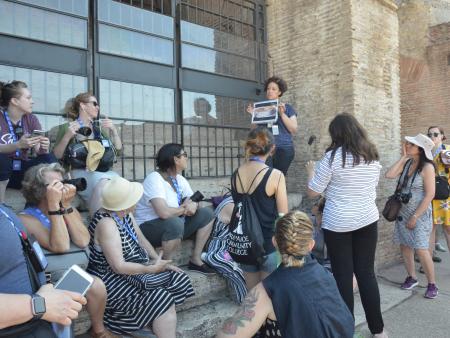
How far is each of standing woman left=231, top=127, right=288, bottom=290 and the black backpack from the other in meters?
0.04

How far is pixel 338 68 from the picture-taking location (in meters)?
6.04

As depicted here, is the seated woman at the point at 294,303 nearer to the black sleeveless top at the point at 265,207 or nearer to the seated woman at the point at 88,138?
the black sleeveless top at the point at 265,207

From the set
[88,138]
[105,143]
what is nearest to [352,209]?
[105,143]

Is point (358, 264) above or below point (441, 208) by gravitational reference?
below

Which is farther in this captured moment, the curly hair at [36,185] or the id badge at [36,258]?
the curly hair at [36,185]

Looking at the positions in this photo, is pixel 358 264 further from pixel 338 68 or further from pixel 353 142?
pixel 338 68

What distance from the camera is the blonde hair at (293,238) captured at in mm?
2062

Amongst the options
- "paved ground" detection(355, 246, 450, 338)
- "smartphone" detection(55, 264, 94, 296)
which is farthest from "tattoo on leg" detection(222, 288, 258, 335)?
"paved ground" detection(355, 246, 450, 338)

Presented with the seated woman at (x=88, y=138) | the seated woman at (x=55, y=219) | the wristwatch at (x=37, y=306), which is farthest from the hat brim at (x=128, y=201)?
the wristwatch at (x=37, y=306)

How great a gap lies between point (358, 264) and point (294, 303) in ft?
5.39

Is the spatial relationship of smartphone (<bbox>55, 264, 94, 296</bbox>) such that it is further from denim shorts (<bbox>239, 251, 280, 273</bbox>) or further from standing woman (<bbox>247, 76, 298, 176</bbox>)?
standing woman (<bbox>247, 76, 298, 176</bbox>)

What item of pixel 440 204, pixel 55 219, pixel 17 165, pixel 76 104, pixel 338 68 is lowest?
pixel 440 204

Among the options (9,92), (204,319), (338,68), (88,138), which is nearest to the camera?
(204,319)

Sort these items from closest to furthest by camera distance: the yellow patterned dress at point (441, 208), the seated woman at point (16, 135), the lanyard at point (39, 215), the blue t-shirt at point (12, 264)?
1. the blue t-shirt at point (12, 264)
2. the lanyard at point (39, 215)
3. the seated woman at point (16, 135)
4. the yellow patterned dress at point (441, 208)
